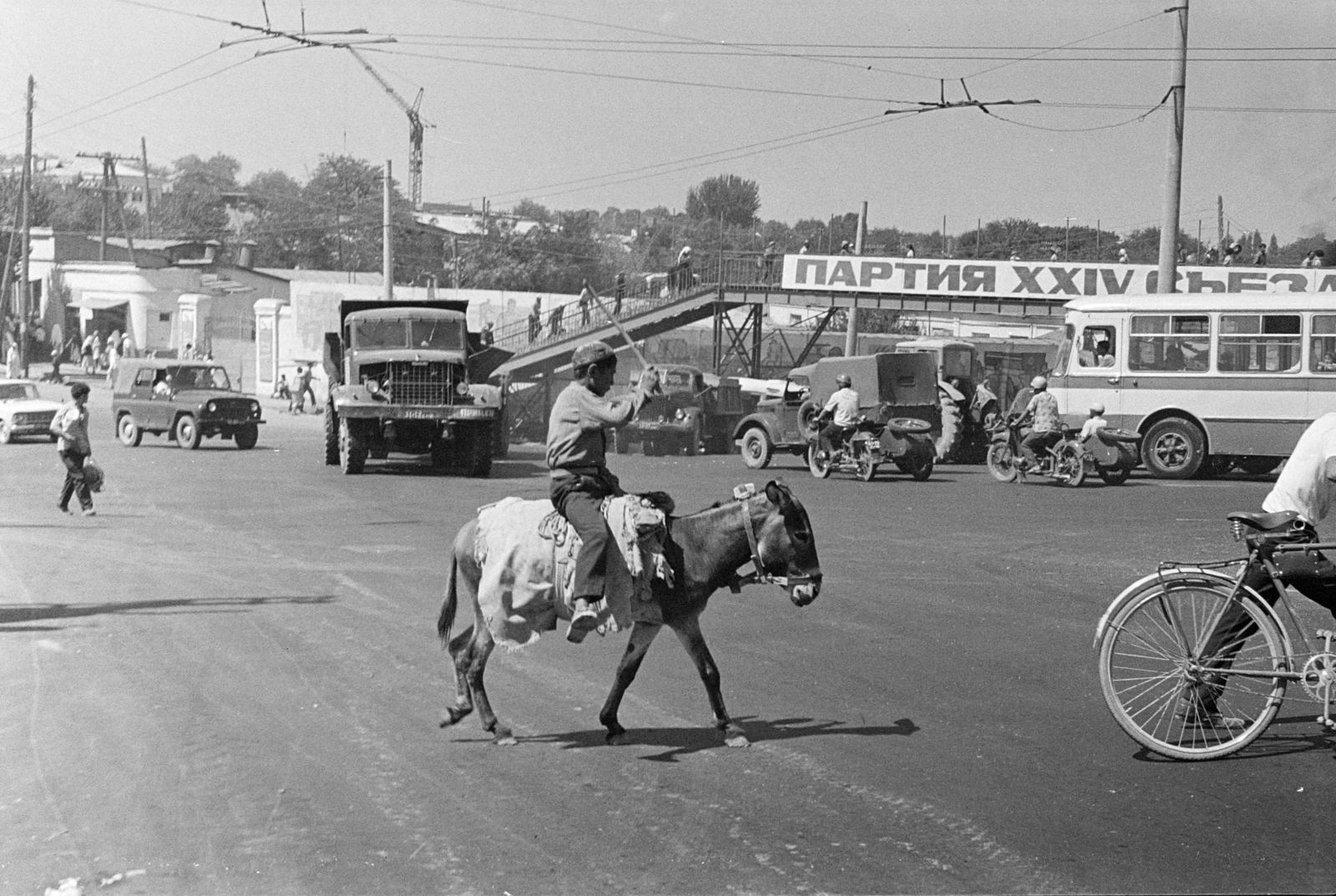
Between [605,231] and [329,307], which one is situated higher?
[605,231]

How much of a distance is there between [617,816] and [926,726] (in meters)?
2.20

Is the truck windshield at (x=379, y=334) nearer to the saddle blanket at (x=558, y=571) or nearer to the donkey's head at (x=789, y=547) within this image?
the saddle blanket at (x=558, y=571)

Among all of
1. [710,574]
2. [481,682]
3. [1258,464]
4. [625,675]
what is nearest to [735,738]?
[625,675]

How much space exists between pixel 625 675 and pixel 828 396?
21.5 metres

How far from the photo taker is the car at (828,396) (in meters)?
26.3

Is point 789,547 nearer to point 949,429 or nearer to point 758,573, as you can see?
point 758,573

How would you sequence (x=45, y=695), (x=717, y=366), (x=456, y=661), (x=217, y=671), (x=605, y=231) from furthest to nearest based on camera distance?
(x=605, y=231) < (x=717, y=366) < (x=217, y=671) < (x=45, y=695) < (x=456, y=661)

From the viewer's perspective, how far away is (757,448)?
88.3 feet

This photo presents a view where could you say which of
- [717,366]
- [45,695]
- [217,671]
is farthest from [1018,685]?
[717,366]

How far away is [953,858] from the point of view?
5527 mm

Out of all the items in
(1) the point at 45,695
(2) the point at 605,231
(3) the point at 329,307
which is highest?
(2) the point at 605,231

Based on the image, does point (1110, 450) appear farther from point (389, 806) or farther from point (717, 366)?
point (717, 366)

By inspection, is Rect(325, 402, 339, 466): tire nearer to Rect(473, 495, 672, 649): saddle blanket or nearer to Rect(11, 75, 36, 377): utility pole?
Rect(473, 495, 672, 649): saddle blanket

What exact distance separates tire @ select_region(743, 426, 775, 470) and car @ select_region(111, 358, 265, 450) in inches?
415
